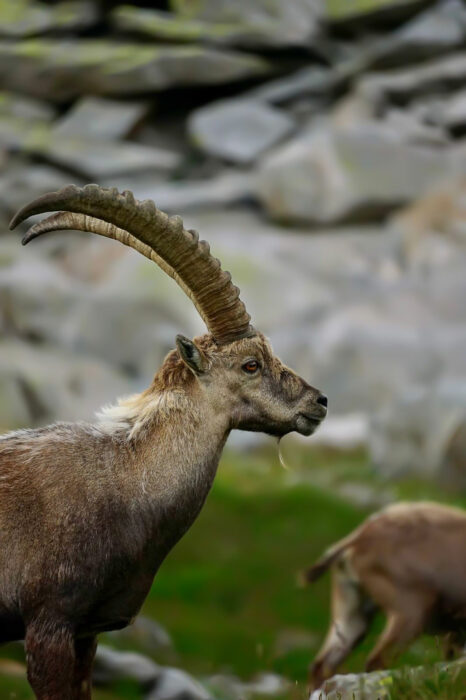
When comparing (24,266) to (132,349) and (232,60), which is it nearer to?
(132,349)

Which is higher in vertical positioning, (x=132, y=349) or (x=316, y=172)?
(x=316, y=172)

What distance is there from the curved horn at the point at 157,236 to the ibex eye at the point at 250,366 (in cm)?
15

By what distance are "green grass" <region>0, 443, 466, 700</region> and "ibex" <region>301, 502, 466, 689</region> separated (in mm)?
408

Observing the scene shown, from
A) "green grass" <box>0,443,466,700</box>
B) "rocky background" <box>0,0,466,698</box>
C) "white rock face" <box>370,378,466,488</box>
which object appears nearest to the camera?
"green grass" <box>0,443,466,700</box>

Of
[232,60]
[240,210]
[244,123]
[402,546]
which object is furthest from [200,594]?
[232,60]

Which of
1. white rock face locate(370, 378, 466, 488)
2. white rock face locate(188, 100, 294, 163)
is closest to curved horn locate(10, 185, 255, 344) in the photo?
white rock face locate(370, 378, 466, 488)

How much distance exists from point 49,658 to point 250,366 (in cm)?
189

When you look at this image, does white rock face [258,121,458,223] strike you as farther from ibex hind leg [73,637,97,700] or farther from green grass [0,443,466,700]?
ibex hind leg [73,637,97,700]

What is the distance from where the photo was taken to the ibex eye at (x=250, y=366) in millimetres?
6125

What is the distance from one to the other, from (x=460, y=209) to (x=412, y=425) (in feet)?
30.4

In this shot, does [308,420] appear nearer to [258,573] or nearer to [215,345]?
[215,345]

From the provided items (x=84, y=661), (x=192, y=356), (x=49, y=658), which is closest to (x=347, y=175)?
(x=192, y=356)

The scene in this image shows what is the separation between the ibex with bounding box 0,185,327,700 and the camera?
214 inches

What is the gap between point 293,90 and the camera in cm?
3014
